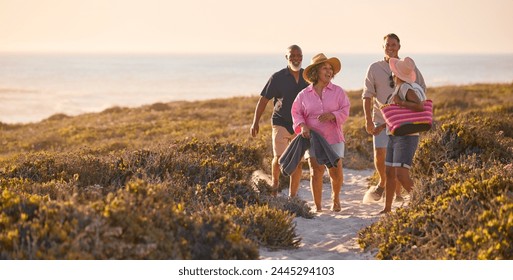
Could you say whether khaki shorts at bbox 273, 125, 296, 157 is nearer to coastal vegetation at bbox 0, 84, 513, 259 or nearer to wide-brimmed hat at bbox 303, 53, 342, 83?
coastal vegetation at bbox 0, 84, 513, 259

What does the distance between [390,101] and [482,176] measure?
1550 mm

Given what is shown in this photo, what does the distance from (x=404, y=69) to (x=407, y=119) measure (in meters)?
0.61

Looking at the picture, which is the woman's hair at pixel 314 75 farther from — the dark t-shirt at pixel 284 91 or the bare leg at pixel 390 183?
the bare leg at pixel 390 183

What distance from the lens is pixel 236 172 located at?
930 centimetres

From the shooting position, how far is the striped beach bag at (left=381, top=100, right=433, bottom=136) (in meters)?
7.63

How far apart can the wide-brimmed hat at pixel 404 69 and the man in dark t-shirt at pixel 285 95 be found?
1556 mm

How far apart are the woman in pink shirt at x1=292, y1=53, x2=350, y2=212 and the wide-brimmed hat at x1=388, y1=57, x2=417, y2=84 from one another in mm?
734

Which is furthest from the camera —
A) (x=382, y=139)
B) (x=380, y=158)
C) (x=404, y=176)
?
(x=380, y=158)

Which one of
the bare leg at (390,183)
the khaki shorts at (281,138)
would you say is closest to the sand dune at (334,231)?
the bare leg at (390,183)

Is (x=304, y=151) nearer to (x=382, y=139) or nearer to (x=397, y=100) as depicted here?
(x=382, y=139)

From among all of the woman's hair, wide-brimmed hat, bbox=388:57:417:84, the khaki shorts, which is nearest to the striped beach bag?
wide-brimmed hat, bbox=388:57:417:84

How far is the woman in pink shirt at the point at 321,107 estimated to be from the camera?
26.6ft

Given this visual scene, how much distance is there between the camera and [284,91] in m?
8.91

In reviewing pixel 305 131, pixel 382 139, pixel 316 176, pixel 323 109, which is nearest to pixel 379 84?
pixel 382 139
